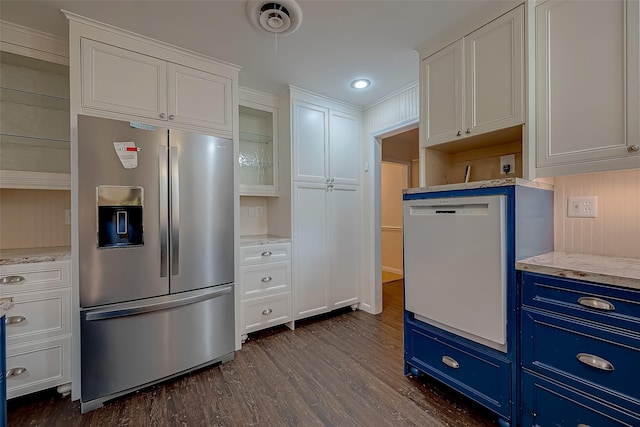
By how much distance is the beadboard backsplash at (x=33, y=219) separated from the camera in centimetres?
197

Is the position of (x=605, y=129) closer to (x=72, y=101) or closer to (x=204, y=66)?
(x=204, y=66)

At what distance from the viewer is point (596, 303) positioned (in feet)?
3.76

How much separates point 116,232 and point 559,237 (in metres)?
2.78

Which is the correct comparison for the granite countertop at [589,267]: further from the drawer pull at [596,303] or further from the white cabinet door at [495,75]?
the white cabinet door at [495,75]

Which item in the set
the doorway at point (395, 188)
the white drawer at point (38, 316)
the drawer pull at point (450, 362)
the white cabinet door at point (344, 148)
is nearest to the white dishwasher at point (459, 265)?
the drawer pull at point (450, 362)

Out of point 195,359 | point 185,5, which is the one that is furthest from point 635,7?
point 195,359

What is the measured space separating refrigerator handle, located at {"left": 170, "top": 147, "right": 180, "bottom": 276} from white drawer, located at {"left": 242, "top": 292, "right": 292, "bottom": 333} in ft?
2.65

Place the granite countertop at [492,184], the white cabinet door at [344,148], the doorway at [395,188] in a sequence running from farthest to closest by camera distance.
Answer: the doorway at [395,188], the white cabinet door at [344,148], the granite countertop at [492,184]

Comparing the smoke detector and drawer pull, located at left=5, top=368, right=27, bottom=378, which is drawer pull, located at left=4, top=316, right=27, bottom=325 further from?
the smoke detector

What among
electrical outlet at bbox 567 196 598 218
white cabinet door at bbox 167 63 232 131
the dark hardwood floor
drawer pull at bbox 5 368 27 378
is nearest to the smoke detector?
white cabinet door at bbox 167 63 232 131

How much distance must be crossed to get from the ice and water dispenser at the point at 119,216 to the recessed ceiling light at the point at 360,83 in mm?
2062

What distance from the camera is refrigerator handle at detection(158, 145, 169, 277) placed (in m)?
1.84

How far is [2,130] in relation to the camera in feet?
6.04

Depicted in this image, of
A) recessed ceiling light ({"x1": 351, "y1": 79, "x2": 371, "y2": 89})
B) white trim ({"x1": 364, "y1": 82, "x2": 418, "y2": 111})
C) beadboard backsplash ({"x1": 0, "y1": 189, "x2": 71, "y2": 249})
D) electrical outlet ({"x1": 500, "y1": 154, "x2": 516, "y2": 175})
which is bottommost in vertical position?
beadboard backsplash ({"x1": 0, "y1": 189, "x2": 71, "y2": 249})
